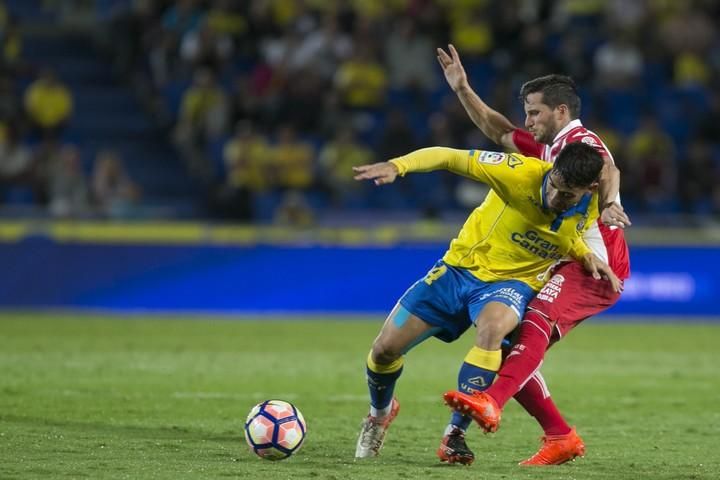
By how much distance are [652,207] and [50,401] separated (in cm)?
1223

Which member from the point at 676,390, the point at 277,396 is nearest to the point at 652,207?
the point at 676,390

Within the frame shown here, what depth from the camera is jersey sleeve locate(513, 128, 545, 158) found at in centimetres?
764

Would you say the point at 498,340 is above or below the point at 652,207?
below

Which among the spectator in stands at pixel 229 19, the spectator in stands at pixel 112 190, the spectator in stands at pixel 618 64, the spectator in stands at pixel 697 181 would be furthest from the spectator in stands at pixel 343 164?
the spectator in stands at pixel 618 64

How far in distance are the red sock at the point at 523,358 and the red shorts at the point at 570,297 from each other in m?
0.08

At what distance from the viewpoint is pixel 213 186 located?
19.8 m

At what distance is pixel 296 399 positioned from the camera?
983 centimetres

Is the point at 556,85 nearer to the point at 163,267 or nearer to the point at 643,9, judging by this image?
the point at 163,267

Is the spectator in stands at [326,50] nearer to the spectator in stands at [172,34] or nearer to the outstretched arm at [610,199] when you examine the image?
the spectator in stands at [172,34]

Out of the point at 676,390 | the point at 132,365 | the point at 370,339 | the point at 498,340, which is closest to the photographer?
the point at 498,340

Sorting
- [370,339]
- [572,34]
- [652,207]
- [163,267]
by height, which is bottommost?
[370,339]

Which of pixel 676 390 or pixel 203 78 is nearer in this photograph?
pixel 676 390

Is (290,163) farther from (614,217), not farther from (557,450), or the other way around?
(614,217)

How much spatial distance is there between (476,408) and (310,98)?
1430 centimetres
